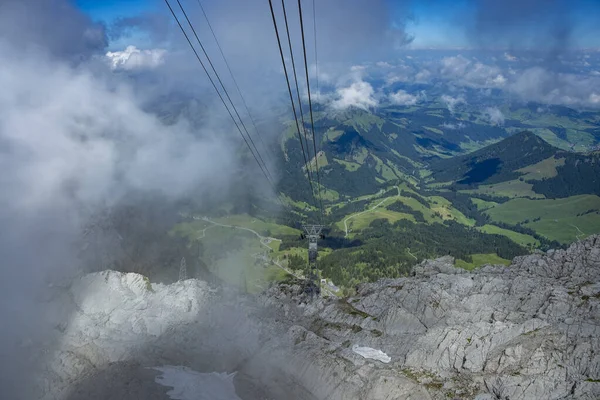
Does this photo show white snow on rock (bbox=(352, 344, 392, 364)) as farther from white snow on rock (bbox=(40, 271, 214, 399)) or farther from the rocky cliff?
white snow on rock (bbox=(40, 271, 214, 399))

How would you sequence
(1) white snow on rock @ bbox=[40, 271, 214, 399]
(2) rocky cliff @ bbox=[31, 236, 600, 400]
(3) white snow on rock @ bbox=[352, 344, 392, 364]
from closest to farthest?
(2) rocky cliff @ bbox=[31, 236, 600, 400] → (1) white snow on rock @ bbox=[40, 271, 214, 399] → (3) white snow on rock @ bbox=[352, 344, 392, 364]

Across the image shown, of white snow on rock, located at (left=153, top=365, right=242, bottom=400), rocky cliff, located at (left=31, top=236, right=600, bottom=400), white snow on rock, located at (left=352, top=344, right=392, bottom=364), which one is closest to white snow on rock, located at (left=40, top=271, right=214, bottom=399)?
rocky cliff, located at (left=31, top=236, right=600, bottom=400)

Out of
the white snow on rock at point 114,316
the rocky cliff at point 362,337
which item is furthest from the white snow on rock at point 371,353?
the white snow on rock at point 114,316

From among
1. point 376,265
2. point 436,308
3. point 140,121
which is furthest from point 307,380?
point 140,121

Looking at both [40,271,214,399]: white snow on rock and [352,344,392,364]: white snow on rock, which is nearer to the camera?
[40,271,214,399]: white snow on rock

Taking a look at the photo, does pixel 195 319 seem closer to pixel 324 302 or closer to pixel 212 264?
pixel 324 302

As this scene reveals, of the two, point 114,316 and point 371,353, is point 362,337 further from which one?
point 114,316

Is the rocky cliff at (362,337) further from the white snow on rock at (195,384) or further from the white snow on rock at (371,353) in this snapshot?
the white snow on rock at (195,384)
